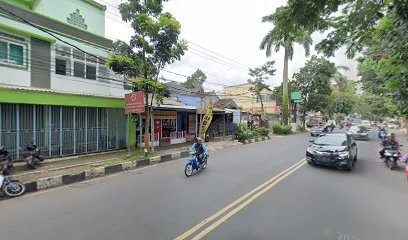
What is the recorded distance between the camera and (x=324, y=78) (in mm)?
29031

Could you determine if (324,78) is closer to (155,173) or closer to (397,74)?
(397,74)

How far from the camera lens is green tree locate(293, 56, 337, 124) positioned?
29.4 meters

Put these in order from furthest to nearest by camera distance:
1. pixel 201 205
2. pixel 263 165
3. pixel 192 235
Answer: pixel 263 165
pixel 201 205
pixel 192 235

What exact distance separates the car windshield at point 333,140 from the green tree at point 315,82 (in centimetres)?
2340

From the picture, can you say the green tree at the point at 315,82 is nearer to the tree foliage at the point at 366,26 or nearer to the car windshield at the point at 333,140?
the car windshield at the point at 333,140

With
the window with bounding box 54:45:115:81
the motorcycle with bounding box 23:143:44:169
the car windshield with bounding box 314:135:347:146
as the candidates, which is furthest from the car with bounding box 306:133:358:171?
the motorcycle with bounding box 23:143:44:169

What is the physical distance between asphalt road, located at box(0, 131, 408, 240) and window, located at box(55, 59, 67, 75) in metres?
7.35

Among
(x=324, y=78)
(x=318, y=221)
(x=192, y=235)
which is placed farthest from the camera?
(x=324, y=78)

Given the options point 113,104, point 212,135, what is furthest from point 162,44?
point 212,135

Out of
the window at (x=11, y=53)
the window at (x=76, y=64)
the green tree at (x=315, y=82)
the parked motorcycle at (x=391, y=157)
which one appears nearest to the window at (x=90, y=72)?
the window at (x=76, y=64)

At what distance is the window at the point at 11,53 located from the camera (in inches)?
354

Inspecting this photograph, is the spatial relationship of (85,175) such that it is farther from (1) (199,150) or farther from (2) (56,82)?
(2) (56,82)

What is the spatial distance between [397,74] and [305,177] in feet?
12.8

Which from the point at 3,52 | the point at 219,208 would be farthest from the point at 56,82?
the point at 219,208
